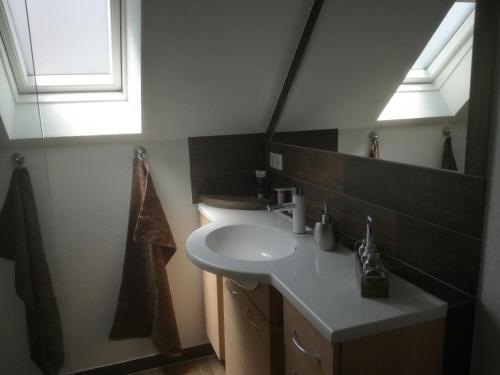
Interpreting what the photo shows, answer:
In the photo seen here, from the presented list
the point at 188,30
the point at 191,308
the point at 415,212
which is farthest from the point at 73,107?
the point at 415,212

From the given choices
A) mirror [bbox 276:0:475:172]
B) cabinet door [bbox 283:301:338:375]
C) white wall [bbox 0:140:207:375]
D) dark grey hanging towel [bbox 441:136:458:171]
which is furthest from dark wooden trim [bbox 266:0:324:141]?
cabinet door [bbox 283:301:338:375]

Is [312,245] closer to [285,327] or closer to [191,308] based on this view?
[285,327]

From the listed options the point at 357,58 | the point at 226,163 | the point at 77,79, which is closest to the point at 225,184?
the point at 226,163

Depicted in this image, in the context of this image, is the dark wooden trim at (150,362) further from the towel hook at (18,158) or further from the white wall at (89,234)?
the towel hook at (18,158)

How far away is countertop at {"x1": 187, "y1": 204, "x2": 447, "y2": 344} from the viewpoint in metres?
1.02

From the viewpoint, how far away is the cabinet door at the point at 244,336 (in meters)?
1.44

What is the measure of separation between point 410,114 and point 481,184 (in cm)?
35

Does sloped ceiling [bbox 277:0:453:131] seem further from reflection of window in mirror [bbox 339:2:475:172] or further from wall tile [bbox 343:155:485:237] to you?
wall tile [bbox 343:155:485:237]

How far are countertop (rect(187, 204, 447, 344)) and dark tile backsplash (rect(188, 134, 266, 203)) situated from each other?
2.15 feet

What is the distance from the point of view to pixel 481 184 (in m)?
1.02

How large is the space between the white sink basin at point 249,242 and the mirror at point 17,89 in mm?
895

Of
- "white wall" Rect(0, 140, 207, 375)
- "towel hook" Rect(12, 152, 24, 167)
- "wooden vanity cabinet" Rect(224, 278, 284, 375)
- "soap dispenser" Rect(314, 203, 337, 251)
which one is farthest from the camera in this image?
"white wall" Rect(0, 140, 207, 375)

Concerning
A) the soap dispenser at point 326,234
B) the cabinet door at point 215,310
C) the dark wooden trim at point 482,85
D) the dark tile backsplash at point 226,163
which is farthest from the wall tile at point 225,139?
the dark wooden trim at point 482,85

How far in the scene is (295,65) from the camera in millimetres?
1859
